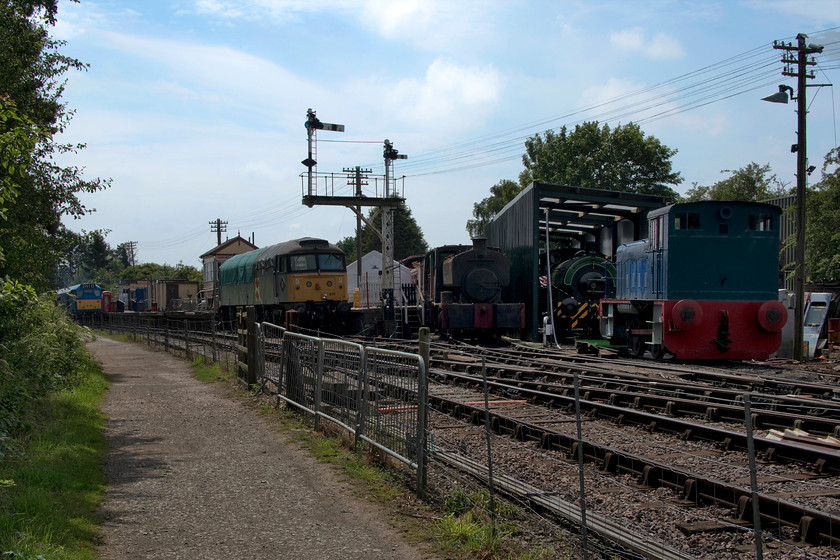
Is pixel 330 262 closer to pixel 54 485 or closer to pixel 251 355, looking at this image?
pixel 251 355

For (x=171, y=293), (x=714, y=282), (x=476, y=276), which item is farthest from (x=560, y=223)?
(x=171, y=293)

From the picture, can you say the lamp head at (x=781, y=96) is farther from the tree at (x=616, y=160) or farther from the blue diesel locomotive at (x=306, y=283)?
the tree at (x=616, y=160)

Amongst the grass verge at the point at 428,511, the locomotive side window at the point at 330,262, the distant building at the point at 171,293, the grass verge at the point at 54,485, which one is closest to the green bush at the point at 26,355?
the grass verge at the point at 54,485

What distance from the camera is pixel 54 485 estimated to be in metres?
6.39

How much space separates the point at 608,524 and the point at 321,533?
205cm

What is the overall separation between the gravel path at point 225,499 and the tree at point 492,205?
5130cm

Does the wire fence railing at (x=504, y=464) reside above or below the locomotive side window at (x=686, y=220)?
below

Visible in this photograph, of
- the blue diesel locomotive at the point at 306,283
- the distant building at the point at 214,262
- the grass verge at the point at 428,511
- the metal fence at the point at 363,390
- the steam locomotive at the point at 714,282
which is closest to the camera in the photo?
the grass verge at the point at 428,511

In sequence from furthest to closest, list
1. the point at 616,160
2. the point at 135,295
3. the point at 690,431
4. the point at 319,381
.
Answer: the point at 135,295, the point at 616,160, the point at 319,381, the point at 690,431

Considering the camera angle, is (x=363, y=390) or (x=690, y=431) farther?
(x=690, y=431)

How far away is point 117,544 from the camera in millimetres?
5117

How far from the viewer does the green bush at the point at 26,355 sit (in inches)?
274

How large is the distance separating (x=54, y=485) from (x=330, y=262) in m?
18.4

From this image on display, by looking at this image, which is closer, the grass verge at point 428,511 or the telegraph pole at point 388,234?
the grass verge at point 428,511
